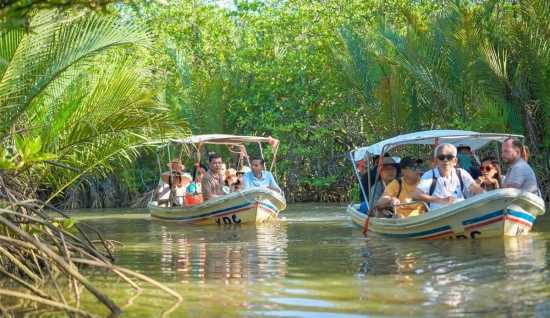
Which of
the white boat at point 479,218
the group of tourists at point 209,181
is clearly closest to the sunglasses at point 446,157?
the white boat at point 479,218

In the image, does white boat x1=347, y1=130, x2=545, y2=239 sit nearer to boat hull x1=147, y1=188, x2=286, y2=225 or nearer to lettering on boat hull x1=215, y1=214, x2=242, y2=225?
boat hull x1=147, y1=188, x2=286, y2=225

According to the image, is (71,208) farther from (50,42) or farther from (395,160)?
(50,42)

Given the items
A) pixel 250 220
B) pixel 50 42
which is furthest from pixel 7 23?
pixel 250 220

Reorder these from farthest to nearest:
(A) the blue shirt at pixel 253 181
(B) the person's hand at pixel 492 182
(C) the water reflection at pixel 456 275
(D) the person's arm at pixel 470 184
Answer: (A) the blue shirt at pixel 253 181 → (B) the person's hand at pixel 492 182 → (D) the person's arm at pixel 470 184 → (C) the water reflection at pixel 456 275

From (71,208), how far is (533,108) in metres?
13.6

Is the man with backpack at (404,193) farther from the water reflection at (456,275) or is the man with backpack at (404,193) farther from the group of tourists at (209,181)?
the group of tourists at (209,181)

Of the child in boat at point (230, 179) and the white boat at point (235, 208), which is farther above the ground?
the child in boat at point (230, 179)

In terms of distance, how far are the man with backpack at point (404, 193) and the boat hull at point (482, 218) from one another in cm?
38

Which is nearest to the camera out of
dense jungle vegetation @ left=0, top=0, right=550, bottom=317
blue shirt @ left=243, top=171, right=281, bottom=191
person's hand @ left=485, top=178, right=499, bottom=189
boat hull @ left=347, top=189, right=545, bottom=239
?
dense jungle vegetation @ left=0, top=0, right=550, bottom=317

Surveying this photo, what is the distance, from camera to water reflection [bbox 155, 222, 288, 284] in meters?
8.87


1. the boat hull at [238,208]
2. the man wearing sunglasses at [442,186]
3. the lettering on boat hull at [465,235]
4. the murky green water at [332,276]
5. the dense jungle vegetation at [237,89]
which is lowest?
the murky green water at [332,276]

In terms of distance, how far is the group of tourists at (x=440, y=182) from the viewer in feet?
37.7

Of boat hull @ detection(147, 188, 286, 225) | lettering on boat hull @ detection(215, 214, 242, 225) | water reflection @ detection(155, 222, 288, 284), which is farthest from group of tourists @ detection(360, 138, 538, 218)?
lettering on boat hull @ detection(215, 214, 242, 225)

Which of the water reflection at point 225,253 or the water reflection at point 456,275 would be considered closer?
the water reflection at point 456,275
